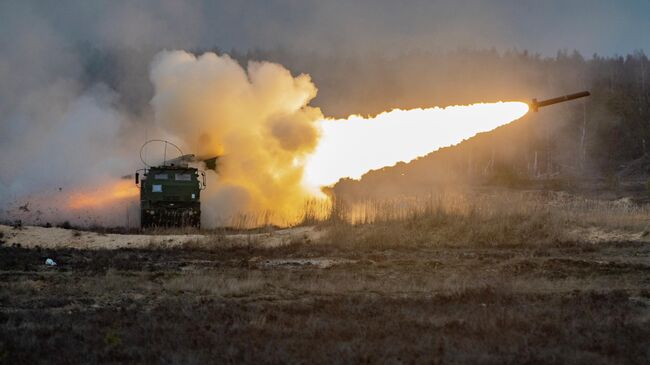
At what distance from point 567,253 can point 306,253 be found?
787 centimetres

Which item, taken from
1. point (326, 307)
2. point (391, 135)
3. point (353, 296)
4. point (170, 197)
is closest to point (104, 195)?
point (170, 197)

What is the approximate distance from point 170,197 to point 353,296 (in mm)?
18779

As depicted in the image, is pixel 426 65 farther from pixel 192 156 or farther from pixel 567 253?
pixel 567 253

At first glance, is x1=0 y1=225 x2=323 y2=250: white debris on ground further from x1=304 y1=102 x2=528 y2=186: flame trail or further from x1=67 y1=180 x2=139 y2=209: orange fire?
x1=67 y1=180 x2=139 y2=209: orange fire

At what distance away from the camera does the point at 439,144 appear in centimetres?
2794

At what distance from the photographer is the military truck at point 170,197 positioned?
30344 millimetres

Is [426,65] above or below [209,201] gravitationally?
above

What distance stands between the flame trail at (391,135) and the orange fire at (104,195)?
877 centimetres

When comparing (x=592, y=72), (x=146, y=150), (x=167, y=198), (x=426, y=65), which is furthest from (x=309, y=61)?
(x=167, y=198)

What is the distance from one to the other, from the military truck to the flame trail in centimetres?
529

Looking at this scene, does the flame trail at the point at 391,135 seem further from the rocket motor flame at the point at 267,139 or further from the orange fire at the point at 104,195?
the orange fire at the point at 104,195

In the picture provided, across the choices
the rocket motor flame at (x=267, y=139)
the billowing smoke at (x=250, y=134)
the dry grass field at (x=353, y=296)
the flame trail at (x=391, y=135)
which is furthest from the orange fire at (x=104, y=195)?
the flame trail at (x=391, y=135)

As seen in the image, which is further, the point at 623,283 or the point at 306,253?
the point at 306,253

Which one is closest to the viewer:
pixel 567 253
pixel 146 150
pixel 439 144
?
pixel 567 253
